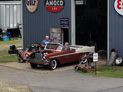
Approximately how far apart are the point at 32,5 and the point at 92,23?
636 centimetres

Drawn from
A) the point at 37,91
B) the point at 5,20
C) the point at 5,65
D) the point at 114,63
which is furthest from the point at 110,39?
the point at 5,20

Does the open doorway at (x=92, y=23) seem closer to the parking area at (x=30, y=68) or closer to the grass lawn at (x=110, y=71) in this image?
the parking area at (x=30, y=68)

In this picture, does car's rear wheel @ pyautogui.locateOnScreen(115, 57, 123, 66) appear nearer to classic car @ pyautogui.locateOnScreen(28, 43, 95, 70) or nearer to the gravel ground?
classic car @ pyautogui.locateOnScreen(28, 43, 95, 70)

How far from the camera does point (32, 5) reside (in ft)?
82.4

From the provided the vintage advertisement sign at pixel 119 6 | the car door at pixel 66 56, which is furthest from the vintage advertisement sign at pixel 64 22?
the vintage advertisement sign at pixel 119 6

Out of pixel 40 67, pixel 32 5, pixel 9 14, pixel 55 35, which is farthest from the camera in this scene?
pixel 9 14

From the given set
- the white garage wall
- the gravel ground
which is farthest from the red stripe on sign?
the white garage wall

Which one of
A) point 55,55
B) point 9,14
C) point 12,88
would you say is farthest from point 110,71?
point 9,14

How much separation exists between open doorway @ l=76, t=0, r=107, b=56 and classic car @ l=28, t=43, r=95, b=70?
7.92 m

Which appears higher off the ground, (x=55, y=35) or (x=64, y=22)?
(x=64, y=22)

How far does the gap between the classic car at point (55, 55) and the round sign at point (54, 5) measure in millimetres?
4081

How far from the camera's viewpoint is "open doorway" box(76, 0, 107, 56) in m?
27.6

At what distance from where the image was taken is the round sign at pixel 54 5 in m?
22.5

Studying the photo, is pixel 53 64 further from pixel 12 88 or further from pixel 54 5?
pixel 54 5
